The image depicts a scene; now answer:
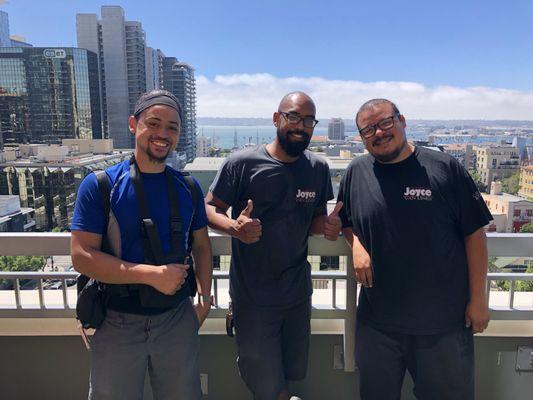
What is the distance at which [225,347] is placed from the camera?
2.01 meters

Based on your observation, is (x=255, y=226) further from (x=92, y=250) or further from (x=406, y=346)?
(x=406, y=346)

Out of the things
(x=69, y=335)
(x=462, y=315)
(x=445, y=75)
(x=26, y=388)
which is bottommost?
(x=26, y=388)

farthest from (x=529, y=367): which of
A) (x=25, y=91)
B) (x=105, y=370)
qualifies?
(x=25, y=91)

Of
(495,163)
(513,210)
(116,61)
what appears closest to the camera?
(513,210)

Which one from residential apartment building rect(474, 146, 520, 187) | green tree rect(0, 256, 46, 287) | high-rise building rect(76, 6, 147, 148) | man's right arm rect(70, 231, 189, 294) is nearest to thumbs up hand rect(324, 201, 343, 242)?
man's right arm rect(70, 231, 189, 294)

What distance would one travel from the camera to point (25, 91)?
48.8 metres

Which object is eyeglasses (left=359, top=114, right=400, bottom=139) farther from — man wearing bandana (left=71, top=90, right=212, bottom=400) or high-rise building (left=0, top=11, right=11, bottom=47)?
high-rise building (left=0, top=11, right=11, bottom=47)

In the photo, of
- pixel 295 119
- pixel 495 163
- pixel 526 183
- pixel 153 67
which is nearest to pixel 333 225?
pixel 295 119

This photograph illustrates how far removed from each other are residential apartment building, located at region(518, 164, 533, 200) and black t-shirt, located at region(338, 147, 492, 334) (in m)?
48.7

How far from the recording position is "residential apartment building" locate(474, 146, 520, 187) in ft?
172

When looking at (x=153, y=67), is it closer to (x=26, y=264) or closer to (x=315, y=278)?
(x=26, y=264)

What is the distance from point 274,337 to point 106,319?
709 millimetres

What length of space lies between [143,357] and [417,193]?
1.15 metres

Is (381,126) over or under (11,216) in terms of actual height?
over
